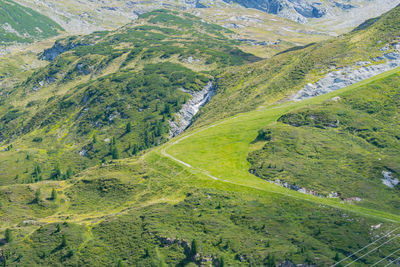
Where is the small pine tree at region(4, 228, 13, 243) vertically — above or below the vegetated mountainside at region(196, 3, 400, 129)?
below

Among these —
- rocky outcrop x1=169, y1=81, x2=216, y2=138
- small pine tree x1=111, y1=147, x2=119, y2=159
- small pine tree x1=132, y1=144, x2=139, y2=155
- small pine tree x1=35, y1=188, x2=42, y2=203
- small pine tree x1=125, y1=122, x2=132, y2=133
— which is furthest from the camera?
rocky outcrop x1=169, y1=81, x2=216, y2=138

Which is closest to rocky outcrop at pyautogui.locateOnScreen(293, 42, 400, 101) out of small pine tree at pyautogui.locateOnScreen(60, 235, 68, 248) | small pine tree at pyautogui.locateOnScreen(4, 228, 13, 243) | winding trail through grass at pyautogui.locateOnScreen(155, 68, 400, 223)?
winding trail through grass at pyautogui.locateOnScreen(155, 68, 400, 223)

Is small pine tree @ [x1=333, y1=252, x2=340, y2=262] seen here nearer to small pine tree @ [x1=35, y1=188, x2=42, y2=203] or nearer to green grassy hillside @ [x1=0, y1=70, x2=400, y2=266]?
green grassy hillside @ [x1=0, y1=70, x2=400, y2=266]

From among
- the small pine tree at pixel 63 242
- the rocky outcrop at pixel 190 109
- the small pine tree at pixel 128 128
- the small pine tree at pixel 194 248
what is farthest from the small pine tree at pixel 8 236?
the small pine tree at pixel 128 128

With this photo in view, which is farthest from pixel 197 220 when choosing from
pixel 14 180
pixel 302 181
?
pixel 14 180

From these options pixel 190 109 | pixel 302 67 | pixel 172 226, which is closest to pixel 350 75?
pixel 302 67

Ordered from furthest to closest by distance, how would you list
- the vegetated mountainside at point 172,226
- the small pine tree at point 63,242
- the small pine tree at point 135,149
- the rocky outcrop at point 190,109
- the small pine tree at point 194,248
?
the rocky outcrop at point 190,109
the small pine tree at point 135,149
the small pine tree at point 63,242
the small pine tree at point 194,248
the vegetated mountainside at point 172,226

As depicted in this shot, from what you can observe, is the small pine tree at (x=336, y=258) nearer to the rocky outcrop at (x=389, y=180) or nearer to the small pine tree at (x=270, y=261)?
the small pine tree at (x=270, y=261)

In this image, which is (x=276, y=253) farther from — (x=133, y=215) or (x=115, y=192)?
(x=115, y=192)
